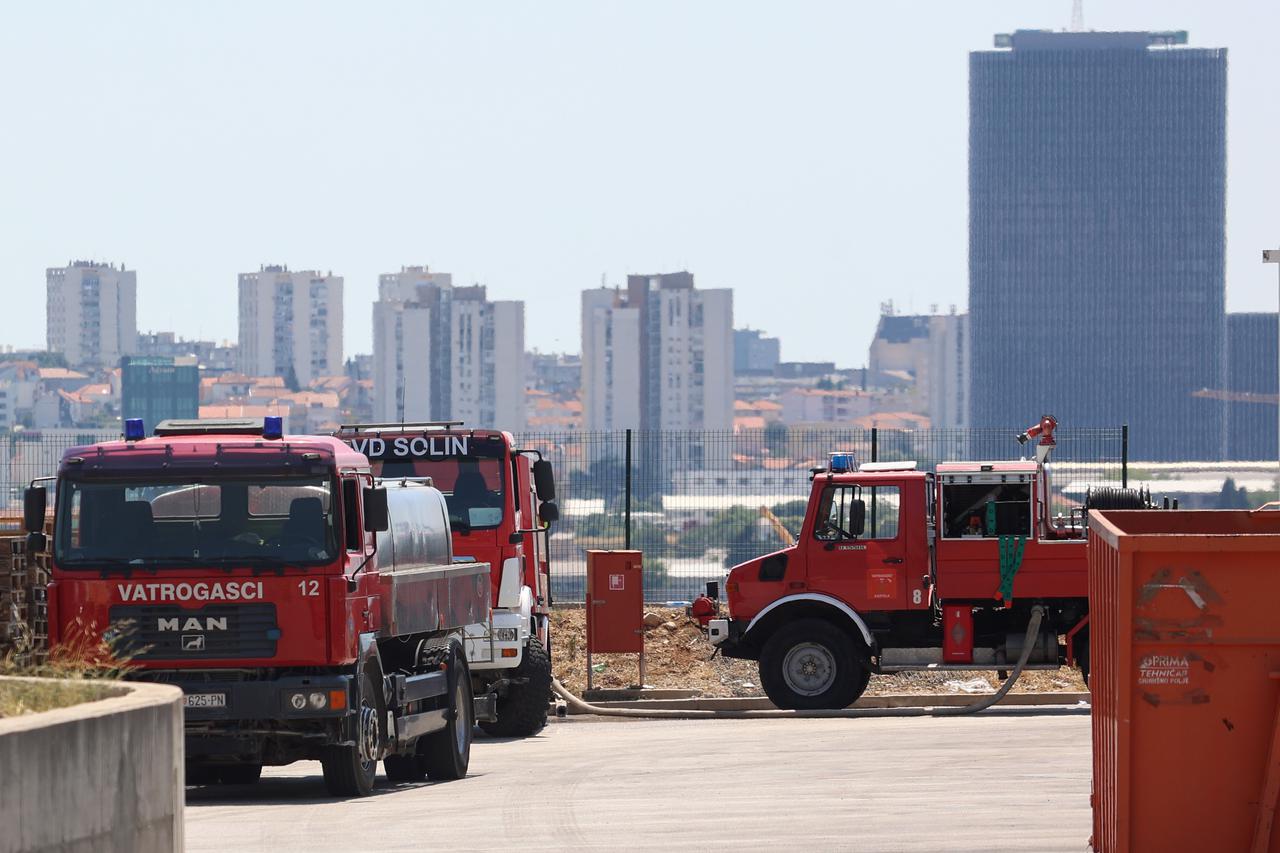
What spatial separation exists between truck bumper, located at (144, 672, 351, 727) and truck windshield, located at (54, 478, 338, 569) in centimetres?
81

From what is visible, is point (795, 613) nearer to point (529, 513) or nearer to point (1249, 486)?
point (529, 513)

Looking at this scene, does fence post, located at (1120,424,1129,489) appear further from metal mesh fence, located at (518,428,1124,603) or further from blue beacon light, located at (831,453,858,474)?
blue beacon light, located at (831,453,858,474)

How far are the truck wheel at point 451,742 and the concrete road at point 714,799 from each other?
267mm

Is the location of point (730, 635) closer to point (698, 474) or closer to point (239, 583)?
point (239, 583)

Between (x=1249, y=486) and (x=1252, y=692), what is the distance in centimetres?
8108

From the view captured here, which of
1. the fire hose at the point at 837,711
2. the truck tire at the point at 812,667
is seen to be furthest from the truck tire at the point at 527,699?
the truck tire at the point at 812,667

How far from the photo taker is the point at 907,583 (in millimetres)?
21844

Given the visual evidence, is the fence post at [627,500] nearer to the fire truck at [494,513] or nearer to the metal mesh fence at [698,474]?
the metal mesh fence at [698,474]

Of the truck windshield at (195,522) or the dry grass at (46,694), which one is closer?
the dry grass at (46,694)

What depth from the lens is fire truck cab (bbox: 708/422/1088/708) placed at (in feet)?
70.9

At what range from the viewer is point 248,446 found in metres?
14.7

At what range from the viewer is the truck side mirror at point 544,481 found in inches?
806

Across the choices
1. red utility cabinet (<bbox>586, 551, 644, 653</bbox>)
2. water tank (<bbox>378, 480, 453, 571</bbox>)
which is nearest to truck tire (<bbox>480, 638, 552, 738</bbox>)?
water tank (<bbox>378, 480, 453, 571</bbox>)

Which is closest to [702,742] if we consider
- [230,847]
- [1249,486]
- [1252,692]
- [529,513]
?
[529,513]
